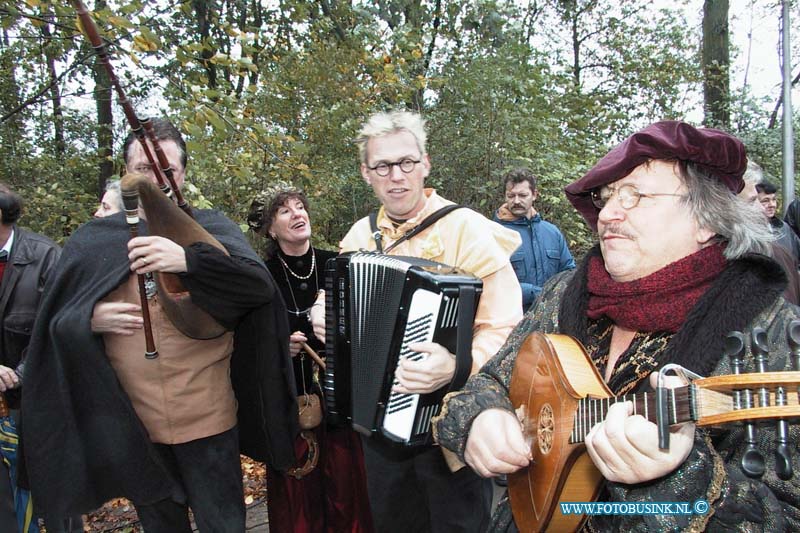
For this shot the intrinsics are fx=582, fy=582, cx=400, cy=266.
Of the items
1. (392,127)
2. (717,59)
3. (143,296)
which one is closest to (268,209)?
(392,127)

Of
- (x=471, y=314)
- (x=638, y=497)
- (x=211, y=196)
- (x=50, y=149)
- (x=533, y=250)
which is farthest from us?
(x=50, y=149)

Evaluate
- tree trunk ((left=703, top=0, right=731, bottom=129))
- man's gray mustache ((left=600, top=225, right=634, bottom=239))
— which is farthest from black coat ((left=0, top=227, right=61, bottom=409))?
tree trunk ((left=703, top=0, right=731, bottom=129))

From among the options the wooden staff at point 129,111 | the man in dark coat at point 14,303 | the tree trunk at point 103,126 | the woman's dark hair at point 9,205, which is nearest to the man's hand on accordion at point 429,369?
the wooden staff at point 129,111

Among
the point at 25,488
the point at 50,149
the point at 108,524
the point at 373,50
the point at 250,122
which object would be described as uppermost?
the point at 373,50

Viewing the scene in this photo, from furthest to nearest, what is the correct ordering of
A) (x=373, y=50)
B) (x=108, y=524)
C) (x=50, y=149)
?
(x=50, y=149) < (x=373, y=50) < (x=108, y=524)

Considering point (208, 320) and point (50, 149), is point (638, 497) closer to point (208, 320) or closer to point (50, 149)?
point (208, 320)

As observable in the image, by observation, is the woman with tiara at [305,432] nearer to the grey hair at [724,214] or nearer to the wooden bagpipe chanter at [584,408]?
the wooden bagpipe chanter at [584,408]

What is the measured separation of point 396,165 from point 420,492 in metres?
1.41

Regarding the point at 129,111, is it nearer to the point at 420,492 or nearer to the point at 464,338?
the point at 464,338

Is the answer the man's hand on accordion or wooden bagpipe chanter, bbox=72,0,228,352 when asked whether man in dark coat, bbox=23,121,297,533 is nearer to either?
wooden bagpipe chanter, bbox=72,0,228,352

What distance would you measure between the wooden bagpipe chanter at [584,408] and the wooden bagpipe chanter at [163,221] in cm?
122

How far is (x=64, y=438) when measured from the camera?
2.22 metres

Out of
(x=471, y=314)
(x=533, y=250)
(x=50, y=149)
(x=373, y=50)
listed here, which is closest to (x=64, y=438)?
(x=471, y=314)

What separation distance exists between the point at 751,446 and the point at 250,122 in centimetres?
327
